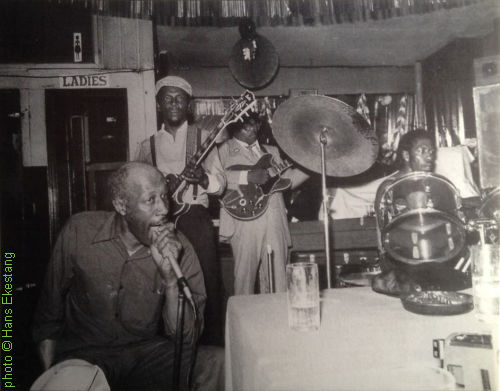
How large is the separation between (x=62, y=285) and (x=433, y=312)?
135cm

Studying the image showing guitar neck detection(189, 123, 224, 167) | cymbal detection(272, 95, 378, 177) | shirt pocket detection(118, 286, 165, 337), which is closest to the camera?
shirt pocket detection(118, 286, 165, 337)

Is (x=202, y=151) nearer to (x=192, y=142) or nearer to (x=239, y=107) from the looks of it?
(x=192, y=142)

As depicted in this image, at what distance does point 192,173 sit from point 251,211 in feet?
1.78

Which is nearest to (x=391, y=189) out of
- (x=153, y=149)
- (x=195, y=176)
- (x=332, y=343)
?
(x=332, y=343)

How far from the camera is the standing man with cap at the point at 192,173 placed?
296 centimetres

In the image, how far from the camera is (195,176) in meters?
2.97

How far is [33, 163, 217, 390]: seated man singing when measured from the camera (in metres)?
1.59

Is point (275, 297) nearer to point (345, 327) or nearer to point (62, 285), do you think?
point (345, 327)

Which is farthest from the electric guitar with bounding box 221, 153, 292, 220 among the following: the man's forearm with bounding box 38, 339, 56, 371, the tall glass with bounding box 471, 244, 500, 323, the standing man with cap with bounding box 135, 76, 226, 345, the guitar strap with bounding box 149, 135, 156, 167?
the tall glass with bounding box 471, 244, 500, 323

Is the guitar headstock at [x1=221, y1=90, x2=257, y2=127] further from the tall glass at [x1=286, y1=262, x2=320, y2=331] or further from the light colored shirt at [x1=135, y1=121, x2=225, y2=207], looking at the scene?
the tall glass at [x1=286, y1=262, x2=320, y2=331]

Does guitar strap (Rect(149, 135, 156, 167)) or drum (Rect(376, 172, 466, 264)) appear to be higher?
guitar strap (Rect(149, 135, 156, 167))

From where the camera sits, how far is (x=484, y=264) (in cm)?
115

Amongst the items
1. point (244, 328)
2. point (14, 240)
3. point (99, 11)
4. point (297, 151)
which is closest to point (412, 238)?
point (244, 328)

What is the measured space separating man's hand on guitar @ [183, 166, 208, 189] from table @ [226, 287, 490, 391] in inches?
67.5
